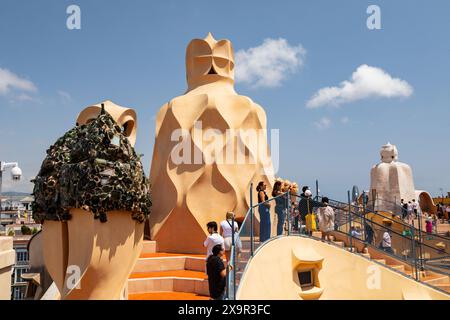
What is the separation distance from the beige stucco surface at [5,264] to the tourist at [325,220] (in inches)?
290

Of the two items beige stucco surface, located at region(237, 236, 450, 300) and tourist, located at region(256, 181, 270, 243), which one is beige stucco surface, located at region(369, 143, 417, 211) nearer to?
beige stucco surface, located at region(237, 236, 450, 300)

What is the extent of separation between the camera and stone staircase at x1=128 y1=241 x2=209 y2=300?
8039 mm

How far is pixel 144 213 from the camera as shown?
565 cm

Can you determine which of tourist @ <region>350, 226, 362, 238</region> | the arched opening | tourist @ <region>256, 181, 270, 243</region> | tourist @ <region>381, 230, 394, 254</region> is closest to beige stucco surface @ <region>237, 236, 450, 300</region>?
tourist @ <region>350, 226, 362, 238</region>

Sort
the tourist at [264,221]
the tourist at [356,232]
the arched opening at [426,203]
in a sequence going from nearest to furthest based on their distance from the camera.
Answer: the tourist at [264,221], the tourist at [356,232], the arched opening at [426,203]

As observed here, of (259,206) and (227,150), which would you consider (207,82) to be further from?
(259,206)

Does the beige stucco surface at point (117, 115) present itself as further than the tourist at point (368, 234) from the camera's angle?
Yes

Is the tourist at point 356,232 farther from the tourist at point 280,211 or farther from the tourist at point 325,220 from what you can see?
the tourist at point 280,211

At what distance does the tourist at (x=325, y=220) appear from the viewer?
1015 centimetres

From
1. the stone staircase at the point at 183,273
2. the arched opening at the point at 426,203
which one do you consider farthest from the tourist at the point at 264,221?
the arched opening at the point at 426,203

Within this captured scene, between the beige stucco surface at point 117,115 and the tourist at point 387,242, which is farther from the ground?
the beige stucco surface at point 117,115

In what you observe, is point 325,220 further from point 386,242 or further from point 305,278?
point 386,242
